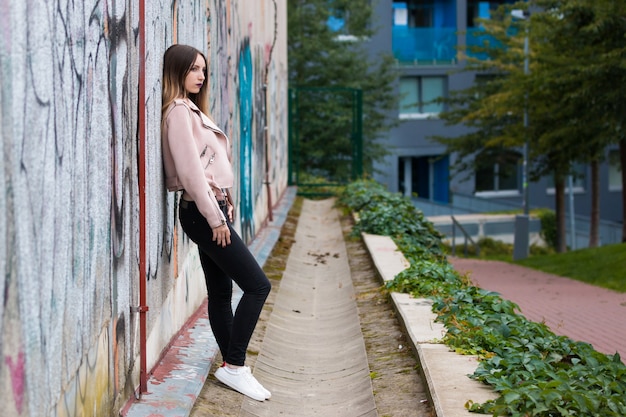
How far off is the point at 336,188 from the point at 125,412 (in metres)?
16.1

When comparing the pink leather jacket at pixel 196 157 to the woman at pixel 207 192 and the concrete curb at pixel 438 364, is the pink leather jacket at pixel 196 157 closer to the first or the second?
the woman at pixel 207 192

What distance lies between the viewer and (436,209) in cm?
4097

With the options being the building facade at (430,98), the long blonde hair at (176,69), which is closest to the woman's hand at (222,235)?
the long blonde hair at (176,69)

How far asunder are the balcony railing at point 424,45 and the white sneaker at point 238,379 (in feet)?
128

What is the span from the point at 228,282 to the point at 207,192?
69 cm

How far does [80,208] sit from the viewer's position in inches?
145

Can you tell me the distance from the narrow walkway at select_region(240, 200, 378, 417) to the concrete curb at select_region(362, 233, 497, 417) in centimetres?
36

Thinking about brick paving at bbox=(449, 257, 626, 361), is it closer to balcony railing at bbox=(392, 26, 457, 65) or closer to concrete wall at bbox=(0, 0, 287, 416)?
concrete wall at bbox=(0, 0, 287, 416)

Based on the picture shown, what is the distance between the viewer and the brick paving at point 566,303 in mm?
11016

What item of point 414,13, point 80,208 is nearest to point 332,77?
point 414,13

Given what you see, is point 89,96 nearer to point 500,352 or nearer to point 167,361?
point 167,361

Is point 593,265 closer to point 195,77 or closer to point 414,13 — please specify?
point 195,77

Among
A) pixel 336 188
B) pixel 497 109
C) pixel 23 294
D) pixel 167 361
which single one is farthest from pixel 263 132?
pixel 497 109

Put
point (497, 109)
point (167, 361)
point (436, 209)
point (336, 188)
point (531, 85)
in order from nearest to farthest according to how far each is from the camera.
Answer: point (167, 361) < point (336, 188) < point (531, 85) < point (497, 109) < point (436, 209)
